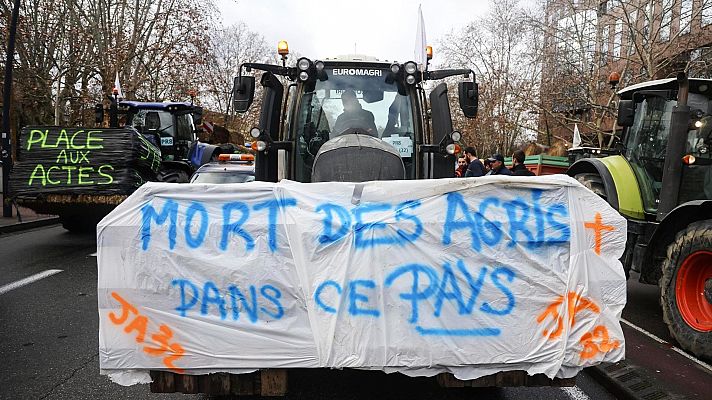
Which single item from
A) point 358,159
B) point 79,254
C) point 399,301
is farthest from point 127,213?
point 79,254

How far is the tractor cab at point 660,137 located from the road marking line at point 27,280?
8.12 meters

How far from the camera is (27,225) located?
40.1ft

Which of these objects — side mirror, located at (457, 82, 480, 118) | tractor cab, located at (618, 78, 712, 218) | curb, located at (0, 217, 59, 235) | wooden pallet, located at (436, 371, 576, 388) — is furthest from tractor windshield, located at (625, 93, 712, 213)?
curb, located at (0, 217, 59, 235)

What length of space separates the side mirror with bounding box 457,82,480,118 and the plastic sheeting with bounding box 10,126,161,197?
19.4 ft

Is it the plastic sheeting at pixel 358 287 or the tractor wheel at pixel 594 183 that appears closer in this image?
the plastic sheeting at pixel 358 287

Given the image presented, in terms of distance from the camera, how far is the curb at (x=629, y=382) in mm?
3764

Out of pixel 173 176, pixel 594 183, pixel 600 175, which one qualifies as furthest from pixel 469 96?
pixel 173 176

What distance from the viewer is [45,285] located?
7.10 meters

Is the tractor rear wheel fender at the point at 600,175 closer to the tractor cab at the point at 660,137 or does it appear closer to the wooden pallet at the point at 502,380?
the tractor cab at the point at 660,137

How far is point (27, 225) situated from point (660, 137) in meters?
13.0

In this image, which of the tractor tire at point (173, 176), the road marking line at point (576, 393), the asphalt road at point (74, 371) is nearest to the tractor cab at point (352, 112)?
the asphalt road at point (74, 371)

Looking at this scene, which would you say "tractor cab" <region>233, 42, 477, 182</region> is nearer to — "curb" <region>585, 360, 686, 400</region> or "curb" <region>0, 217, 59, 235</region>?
"curb" <region>585, 360, 686, 400</region>

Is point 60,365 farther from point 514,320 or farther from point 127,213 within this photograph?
point 514,320

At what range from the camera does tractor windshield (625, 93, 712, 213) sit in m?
5.48
